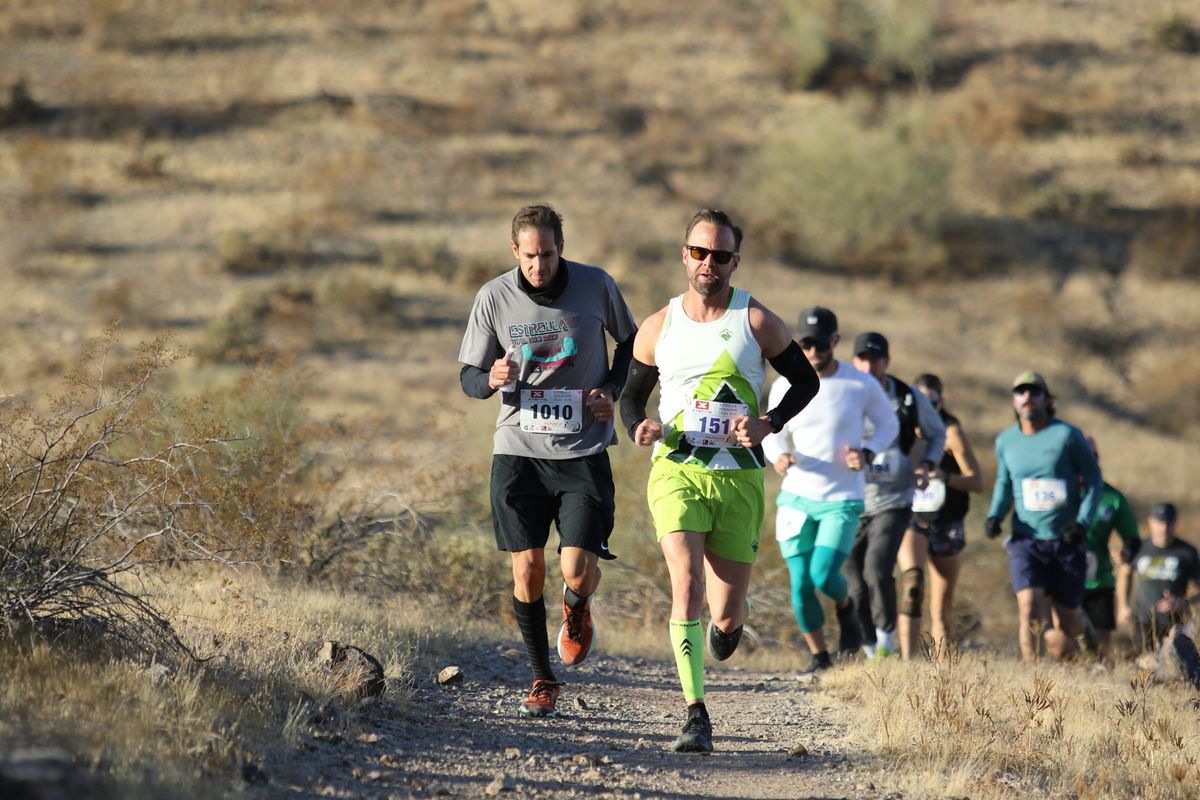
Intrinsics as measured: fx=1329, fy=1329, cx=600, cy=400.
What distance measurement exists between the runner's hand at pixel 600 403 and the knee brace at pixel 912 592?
439 cm

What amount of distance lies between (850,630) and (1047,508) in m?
1.96

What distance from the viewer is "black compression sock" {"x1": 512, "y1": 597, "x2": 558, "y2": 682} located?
6570 millimetres

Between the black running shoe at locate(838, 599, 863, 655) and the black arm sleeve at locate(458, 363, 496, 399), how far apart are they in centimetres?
401

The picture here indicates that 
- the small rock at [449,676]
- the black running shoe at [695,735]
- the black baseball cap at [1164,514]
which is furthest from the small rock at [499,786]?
the black baseball cap at [1164,514]

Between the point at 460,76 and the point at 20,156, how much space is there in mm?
19076

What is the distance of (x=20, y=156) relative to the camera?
48.0 metres

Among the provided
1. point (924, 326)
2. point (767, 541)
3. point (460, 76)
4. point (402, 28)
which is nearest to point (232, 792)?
point (767, 541)

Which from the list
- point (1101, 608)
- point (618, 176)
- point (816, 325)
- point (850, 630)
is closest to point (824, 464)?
point (816, 325)

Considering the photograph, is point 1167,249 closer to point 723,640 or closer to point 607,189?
point 607,189

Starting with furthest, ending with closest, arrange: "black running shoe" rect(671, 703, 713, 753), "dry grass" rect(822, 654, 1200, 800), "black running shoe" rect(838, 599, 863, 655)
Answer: "black running shoe" rect(838, 599, 863, 655)
"black running shoe" rect(671, 703, 713, 753)
"dry grass" rect(822, 654, 1200, 800)

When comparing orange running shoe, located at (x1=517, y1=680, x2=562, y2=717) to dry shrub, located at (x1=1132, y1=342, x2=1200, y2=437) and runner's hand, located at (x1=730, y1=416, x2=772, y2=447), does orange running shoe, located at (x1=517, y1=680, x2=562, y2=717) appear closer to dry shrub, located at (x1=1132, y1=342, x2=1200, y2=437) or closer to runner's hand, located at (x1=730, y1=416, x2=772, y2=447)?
runner's hand, located at (x1=730, y1=416, x2=772, y2=447)

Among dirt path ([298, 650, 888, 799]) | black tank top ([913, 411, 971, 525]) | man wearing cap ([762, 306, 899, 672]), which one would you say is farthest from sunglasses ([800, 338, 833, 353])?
dirt path ([298, 650, 888, 799])

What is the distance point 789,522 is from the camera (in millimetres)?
8859

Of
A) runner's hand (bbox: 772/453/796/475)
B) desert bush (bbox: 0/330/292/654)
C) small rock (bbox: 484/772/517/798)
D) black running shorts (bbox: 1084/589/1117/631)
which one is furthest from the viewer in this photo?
black running shorts (bbox: 1084/589/1117/631)
